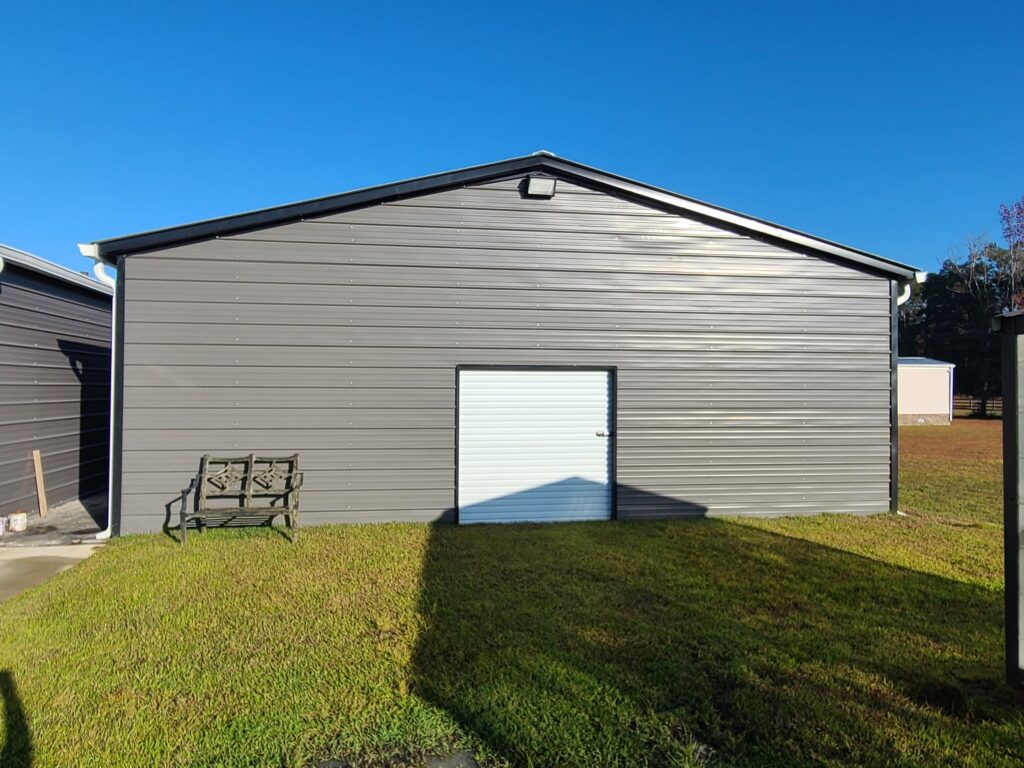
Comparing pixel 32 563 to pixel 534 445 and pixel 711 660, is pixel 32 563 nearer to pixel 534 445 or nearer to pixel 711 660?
pixel 534 445

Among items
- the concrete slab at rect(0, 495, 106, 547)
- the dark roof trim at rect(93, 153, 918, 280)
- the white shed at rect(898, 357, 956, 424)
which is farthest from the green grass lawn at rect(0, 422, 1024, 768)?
the white shed at rect(898, 357, 956, 424)

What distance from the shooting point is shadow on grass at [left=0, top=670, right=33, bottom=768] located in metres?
2.34

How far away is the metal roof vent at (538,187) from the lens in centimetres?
674

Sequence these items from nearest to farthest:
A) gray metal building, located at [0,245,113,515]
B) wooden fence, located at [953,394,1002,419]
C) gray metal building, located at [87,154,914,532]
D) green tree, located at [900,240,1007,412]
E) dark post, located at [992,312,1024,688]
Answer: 1. dark post, located at [992,312,1024,688]
2. gray metal building, located at [87,154,914,532]
3. gray metal building, located at [0,245,113,515]
4. wooden fence, located at [953,394,1002,419]
5. green tree, located at [900,240,1007,412]

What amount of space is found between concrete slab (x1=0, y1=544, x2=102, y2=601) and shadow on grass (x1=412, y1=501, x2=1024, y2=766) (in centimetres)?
318

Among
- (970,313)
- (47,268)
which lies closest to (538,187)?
(47,268)

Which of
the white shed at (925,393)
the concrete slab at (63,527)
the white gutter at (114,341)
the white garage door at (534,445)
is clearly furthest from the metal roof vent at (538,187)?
the white shed at (925,393)

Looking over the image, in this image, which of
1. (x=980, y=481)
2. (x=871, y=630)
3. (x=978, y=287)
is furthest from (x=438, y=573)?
(x=978, y=287)

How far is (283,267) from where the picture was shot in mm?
6426

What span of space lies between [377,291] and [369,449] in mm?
1807

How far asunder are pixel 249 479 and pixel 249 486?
8 cm

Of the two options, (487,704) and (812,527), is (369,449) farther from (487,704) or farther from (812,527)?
(812,527)

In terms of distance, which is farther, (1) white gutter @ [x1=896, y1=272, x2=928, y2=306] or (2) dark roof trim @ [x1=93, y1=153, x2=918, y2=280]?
(1) white gutter @ [x1=896, y1=272, x2=928, y2=306]

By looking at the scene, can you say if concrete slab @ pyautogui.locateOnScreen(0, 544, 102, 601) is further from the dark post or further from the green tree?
the green tree
